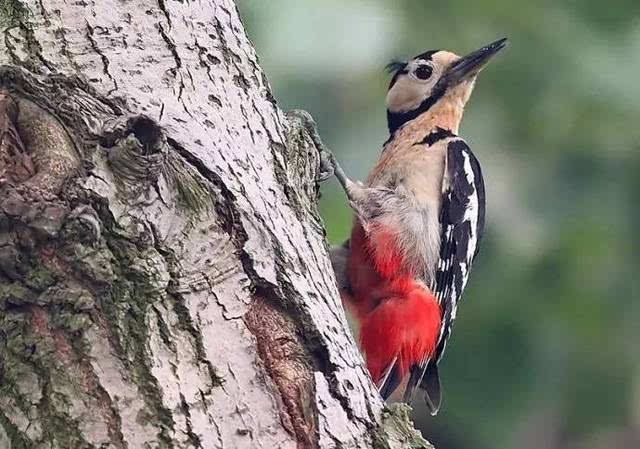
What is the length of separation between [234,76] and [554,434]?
3989 mm

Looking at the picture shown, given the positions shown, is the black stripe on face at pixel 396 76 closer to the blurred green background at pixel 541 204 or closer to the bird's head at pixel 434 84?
the bird's head at pixel 434 84

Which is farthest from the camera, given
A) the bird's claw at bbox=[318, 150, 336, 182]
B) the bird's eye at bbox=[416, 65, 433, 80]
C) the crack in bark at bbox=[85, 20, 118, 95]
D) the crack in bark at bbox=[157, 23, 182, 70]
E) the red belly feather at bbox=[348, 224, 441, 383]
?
the bird's eye at bbox=[416, 65, 433, 80]

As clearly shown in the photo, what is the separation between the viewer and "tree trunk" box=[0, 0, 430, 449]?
193 centimetres

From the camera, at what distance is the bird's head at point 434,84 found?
15.1 feet

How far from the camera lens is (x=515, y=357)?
5.54m

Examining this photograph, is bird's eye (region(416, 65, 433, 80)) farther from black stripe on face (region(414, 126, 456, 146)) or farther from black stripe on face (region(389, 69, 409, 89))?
black stripe on face (region(414, 126, 456, 146))

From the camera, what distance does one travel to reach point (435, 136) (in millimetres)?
4430

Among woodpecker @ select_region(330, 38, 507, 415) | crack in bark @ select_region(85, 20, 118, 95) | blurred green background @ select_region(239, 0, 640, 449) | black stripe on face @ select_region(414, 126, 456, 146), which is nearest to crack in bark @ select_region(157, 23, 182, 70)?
crack in bark @ select_region(85, 20, 118, 95)

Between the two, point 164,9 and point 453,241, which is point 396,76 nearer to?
point 453,241

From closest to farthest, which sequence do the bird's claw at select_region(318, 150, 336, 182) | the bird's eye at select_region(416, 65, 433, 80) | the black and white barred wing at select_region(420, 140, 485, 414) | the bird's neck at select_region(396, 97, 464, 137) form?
the bird's claw at select_region(318, 150, 336, 182) < the black and white barred wing at select_region(420, 140, 485, 414) < the bird's neck at select_region(396, 97, 464, 137) < the bird's eye at select_region(416, 65, 433, 80)

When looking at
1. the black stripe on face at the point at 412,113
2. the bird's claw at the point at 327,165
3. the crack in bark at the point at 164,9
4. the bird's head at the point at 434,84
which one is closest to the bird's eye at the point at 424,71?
the bird's head at the point at 434,84

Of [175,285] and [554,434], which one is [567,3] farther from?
[175,285]

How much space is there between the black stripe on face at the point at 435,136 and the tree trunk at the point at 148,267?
2025 millimetres

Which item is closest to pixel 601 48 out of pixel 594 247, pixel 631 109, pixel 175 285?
pixel 631 109
